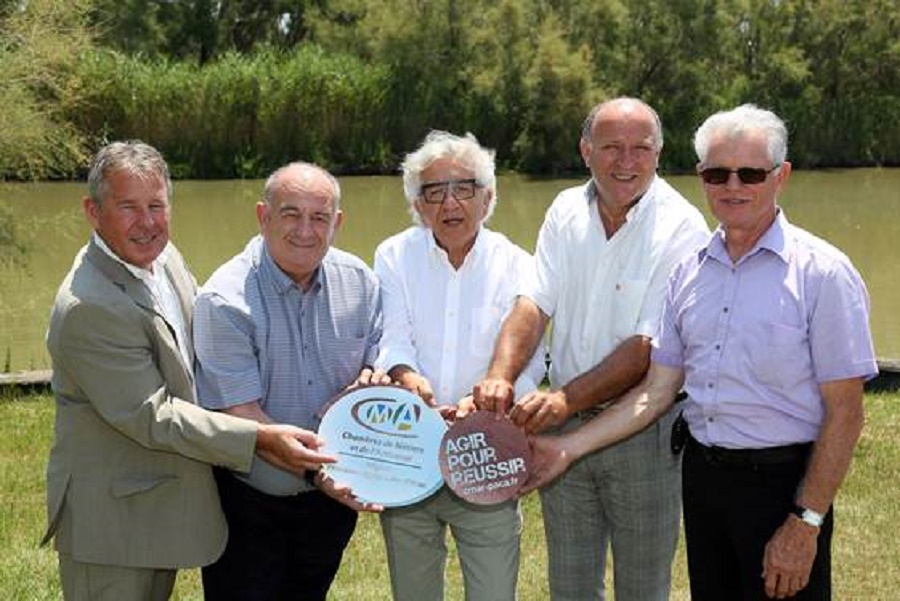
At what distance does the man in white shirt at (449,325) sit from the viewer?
3.53m

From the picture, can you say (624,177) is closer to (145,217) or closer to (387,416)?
(387,416)

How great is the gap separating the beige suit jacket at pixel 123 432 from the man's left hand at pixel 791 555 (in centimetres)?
141

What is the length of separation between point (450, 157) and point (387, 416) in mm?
784

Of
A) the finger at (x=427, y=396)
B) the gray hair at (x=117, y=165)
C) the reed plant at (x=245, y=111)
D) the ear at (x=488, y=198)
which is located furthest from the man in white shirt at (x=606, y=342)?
the reed plant at (x=245, y=111)

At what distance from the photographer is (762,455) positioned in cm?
309

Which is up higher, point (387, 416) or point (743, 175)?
point (743, 175)

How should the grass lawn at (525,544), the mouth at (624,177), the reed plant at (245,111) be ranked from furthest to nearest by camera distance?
the reed plant at (245,111) → the grass lawn at (525,544) → the mouth at (624,177)

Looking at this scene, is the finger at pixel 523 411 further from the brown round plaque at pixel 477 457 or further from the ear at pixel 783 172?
the ear at pixel 783 172

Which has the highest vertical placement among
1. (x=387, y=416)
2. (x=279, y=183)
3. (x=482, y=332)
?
(x=279, y=183)

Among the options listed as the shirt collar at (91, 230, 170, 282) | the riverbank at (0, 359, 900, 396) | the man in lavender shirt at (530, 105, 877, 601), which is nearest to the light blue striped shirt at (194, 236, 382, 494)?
the shirt collar at (91, 230, 170, 282)

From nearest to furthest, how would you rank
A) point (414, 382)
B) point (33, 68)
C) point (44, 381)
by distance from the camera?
point (414, 382), point (44, 381), point (33, 68)

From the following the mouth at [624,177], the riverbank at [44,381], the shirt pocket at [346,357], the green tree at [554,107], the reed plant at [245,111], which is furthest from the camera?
the green tree at [554,107]

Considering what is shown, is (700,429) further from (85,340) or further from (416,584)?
(85,340)

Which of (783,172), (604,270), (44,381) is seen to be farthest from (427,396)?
(44,381)
